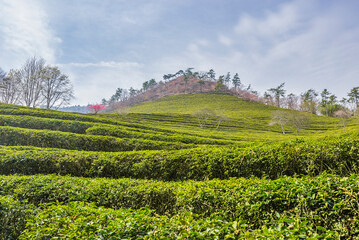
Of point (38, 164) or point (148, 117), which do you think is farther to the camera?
point (148, 117)

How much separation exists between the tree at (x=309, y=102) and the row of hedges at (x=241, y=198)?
11217cm

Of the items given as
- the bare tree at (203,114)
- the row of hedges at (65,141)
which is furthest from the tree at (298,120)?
the row of hedges at (65,141)

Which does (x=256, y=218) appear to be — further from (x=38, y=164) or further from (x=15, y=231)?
(x=38, y=164)

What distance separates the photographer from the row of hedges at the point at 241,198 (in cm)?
337

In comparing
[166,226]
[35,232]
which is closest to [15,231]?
[35,232]

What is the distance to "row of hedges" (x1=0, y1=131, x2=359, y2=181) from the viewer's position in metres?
6.52

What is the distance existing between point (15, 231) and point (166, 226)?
4.28 meters

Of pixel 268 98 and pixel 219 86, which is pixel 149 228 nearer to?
pixel 219 86

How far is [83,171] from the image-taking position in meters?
10.3

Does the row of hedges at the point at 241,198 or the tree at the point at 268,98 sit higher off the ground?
the tree at the point at 268,98

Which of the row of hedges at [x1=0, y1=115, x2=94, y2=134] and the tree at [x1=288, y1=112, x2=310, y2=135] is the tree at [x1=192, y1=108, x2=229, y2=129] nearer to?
the tree at [x1=288, y1=112, x2=310, y2=135]

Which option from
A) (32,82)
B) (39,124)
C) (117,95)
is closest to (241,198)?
(39,124)

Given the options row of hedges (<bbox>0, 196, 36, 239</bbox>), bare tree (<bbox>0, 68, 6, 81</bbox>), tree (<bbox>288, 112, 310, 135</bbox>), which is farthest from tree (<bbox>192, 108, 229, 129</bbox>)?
row of hedges (<bbox>0, 196, 36, 239</bbox>)

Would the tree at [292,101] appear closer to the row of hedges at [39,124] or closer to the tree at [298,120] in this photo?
the tree at [298,120]
